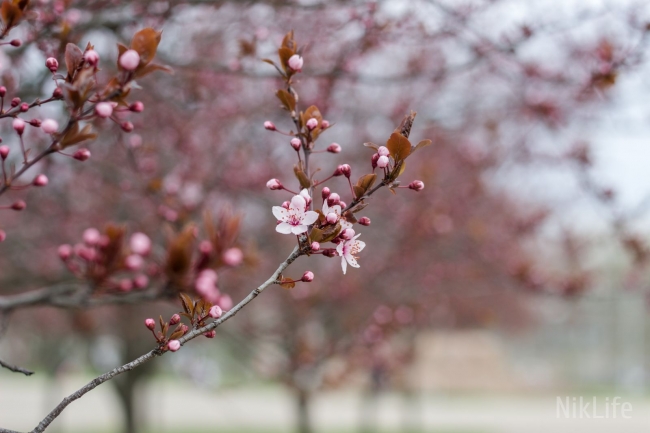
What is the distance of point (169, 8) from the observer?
2805 mm

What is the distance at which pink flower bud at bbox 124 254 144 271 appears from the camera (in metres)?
1.49

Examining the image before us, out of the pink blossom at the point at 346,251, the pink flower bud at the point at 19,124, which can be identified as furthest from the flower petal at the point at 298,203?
the pink flower bud at the point at 19,124

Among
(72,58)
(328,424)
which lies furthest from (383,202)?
(328,424)

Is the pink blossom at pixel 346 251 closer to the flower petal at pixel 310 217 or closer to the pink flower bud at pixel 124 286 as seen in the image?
the flower petal at pixel 310 217

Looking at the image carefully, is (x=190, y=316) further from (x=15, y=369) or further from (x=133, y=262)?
(x=15, y=369)

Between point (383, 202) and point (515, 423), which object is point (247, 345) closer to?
point (383, 202)

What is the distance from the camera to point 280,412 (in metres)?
22.4

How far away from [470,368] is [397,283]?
20.1 meters

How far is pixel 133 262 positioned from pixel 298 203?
0.47 metres

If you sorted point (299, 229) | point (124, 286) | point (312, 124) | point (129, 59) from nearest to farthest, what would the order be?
point (129, 59)
point (299, 229)
point (312, 124)
point (124, 286)

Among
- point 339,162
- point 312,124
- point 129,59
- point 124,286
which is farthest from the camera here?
point 339,162

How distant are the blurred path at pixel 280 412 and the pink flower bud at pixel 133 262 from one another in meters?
11.5

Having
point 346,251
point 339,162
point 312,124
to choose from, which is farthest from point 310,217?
point 339,162

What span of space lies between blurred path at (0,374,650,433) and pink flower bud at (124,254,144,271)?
11.5m
